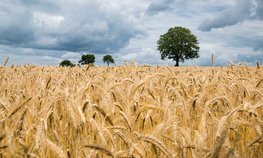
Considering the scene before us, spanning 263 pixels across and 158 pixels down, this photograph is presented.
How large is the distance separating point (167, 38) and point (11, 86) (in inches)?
2603

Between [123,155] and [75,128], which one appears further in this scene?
[75,128]

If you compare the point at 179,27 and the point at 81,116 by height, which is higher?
the point at 179,27

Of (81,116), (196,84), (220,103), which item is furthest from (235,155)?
(196,84)

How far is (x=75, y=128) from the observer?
207 cm

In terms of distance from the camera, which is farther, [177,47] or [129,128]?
[177,47]

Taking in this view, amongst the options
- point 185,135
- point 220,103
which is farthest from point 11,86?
point 185,135

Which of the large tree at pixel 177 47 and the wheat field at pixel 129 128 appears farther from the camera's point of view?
the large tree at pixel 177 47

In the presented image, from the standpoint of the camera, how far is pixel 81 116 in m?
2.03

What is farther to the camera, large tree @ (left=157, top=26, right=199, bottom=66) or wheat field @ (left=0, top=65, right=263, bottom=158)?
large tree @ (left=157, top=26, right=199, bottom=66)

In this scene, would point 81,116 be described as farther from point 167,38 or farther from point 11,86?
point 167,38

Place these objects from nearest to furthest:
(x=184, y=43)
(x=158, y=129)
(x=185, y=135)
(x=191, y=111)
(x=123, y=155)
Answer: (x=123, y=155) → (x=185, y=135) → (x=158, y=129) → (x=191, y=111) → (x=184, y=43)

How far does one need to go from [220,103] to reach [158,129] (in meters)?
1.44

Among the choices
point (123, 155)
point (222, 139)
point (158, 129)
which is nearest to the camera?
point (222, 139)

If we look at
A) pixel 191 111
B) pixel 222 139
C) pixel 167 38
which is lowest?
pixel 191 111
